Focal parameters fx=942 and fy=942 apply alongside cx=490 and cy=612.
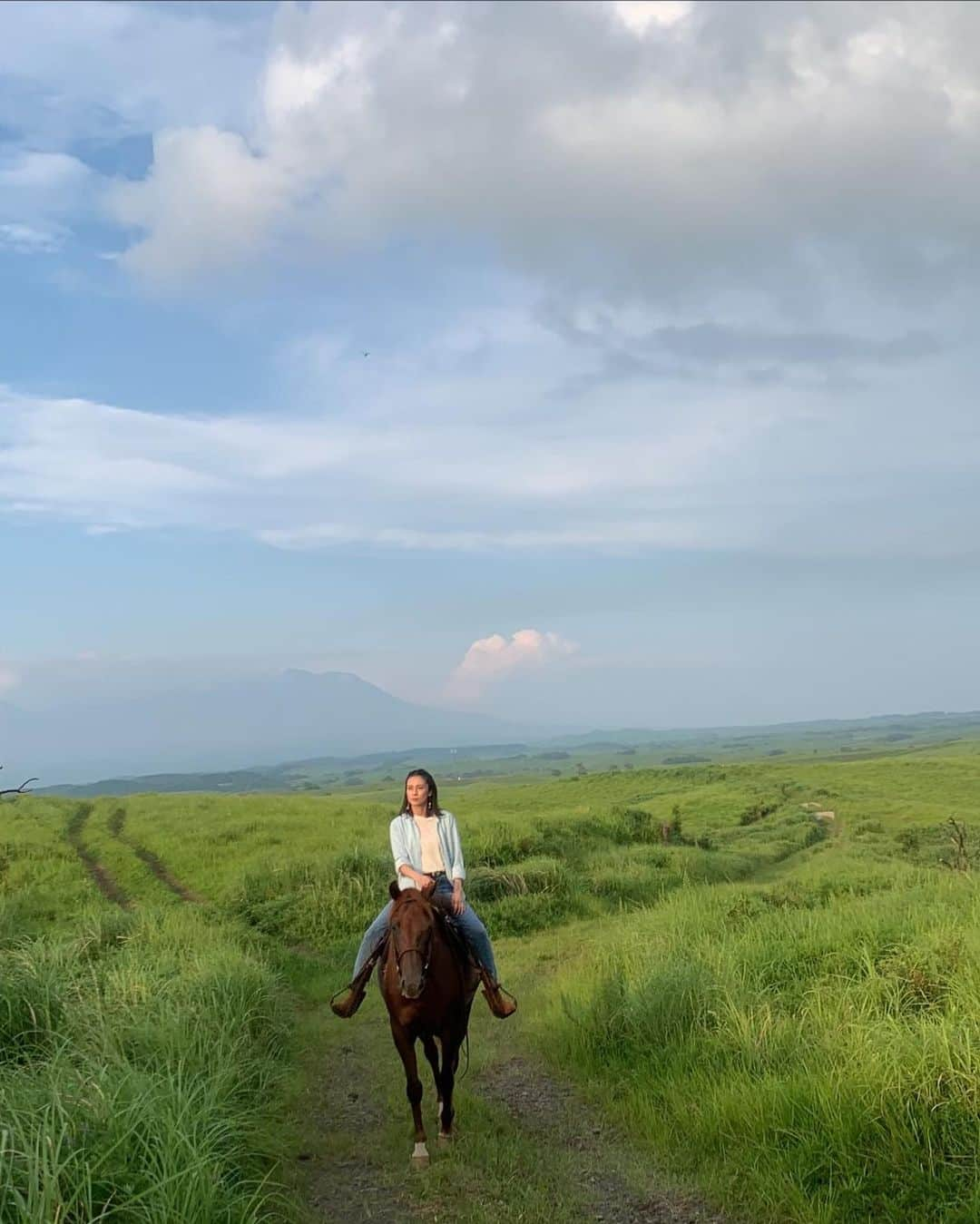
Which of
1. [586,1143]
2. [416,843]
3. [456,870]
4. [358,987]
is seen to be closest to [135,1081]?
[358,987]

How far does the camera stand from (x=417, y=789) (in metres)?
8.36

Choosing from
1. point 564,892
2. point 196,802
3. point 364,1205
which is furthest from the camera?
point 196,802

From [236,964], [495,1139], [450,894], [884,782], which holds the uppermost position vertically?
[450,894]

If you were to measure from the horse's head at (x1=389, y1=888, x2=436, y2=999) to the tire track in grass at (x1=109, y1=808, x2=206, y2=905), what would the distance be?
43.8 feet

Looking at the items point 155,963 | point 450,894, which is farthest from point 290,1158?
point 155,963

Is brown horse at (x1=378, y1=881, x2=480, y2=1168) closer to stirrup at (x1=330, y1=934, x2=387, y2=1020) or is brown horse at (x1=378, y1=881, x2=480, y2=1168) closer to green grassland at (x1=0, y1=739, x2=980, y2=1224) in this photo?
stirrup at (x1=330, y1=934, x2=387, y2=1020)

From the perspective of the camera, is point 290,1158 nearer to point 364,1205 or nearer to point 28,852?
point 364,1205

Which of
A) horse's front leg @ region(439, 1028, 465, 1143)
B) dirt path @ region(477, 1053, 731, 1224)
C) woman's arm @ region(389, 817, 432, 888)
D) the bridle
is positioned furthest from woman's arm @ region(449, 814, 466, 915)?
dirt path @ region(477, 1053, 731, 1224)

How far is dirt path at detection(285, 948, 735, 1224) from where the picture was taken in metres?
6.66

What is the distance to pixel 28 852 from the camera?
82.8ft

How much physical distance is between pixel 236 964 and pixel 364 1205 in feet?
14.2

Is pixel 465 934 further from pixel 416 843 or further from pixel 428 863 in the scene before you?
pixel 416 843

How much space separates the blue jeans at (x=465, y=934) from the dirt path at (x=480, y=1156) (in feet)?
4.32

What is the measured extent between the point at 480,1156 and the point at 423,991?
1378mm
